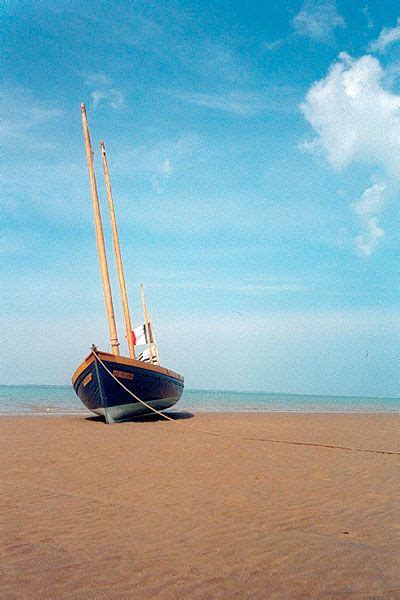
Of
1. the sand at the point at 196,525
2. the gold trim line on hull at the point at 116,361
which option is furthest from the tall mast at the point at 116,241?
the sand at the point at 196,525

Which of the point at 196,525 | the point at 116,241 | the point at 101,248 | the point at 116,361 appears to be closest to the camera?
the point at 196,525

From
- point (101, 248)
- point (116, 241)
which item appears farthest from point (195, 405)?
point (101, 248)

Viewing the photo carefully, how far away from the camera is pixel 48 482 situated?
24.4 ft

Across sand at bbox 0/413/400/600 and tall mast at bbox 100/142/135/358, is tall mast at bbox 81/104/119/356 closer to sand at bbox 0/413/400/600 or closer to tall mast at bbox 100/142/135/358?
tall mast at bbox 100/142/135/358

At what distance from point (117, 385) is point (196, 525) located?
41.2ft

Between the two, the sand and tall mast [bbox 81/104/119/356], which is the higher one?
tall mast [bbox 81/104/119/356]

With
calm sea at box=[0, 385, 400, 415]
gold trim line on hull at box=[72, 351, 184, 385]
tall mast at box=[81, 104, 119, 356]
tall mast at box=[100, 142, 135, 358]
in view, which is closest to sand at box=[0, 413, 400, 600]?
gold trim line on hull at box=[72, 351, 184, 385]

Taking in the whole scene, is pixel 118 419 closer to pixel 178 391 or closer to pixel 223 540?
pixel 178 391

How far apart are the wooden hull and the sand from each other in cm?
673

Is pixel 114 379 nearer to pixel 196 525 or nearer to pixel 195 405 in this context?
pixel 196 525

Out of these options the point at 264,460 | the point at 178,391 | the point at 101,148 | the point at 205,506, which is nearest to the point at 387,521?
the point at 205,506

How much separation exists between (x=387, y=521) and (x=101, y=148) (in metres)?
24.3

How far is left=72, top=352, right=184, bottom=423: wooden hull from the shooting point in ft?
56.7

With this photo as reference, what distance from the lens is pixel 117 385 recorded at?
17484mm
